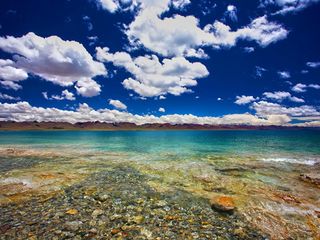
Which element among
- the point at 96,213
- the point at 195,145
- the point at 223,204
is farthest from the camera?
the point at 195,145

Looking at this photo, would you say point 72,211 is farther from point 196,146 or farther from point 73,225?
point 196,146

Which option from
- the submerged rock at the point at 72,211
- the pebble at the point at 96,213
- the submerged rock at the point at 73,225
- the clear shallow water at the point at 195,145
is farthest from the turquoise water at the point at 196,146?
the submerged rock at the point at 73,225

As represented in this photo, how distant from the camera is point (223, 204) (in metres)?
10.8

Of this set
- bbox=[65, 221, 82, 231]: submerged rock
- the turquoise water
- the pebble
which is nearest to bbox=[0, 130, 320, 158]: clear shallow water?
the turquoise water

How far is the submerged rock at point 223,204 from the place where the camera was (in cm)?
1036

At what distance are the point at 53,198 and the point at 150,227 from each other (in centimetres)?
645

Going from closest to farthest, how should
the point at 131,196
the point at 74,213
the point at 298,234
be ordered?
1. the point at 298,234
2. the point at 74,213
3. the point at 131,196

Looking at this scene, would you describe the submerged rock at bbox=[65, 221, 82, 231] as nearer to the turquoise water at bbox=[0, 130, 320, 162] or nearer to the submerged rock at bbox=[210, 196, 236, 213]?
the submerged rock at bbox=[210, 196, 236, 213]

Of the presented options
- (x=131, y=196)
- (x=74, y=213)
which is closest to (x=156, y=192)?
(x=131, y=196)

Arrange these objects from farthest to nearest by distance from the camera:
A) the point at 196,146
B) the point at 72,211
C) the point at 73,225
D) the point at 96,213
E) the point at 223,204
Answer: the point at 196,146 → the point at 223,204 → the point at 72,211 → the point at 96,213 → the point at 73,225

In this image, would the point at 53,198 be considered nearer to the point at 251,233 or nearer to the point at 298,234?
the point at 251,233

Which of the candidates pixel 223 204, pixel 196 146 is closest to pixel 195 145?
pixel 196 146

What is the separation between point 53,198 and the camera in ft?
37.7

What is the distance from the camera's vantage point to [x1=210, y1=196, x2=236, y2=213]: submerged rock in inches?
408
